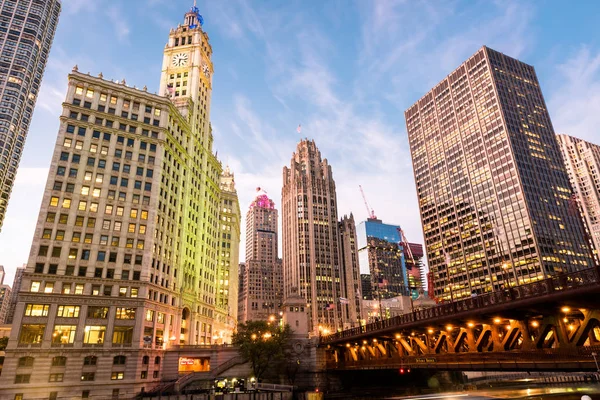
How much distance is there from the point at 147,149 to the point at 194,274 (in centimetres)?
3274

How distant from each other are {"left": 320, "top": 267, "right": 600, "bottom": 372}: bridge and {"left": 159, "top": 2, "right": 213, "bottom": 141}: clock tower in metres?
81.4

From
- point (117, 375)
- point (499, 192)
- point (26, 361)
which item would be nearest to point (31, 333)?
point (26, 361)

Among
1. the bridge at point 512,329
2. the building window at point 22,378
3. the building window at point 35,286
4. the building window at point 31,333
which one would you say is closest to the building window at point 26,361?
the building window at point 22,378

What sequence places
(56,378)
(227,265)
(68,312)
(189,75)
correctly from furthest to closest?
(227,265) < (189,75) < (68,312) < (56,378)

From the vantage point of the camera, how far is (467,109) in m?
193

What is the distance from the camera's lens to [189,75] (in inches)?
4481

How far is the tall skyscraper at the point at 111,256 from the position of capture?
6231 centimetres

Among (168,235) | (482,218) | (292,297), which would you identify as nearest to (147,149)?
(168,235)

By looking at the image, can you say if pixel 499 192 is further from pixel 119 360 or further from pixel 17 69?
pixel 17 69

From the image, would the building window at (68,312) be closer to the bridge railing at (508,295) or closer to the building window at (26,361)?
the building window at (26,361)

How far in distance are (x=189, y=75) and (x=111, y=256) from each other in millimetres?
62732

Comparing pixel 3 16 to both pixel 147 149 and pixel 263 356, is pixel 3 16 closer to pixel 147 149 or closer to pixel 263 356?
pixel 147 149

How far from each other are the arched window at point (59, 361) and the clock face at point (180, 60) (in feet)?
276

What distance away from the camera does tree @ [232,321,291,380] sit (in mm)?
70562
